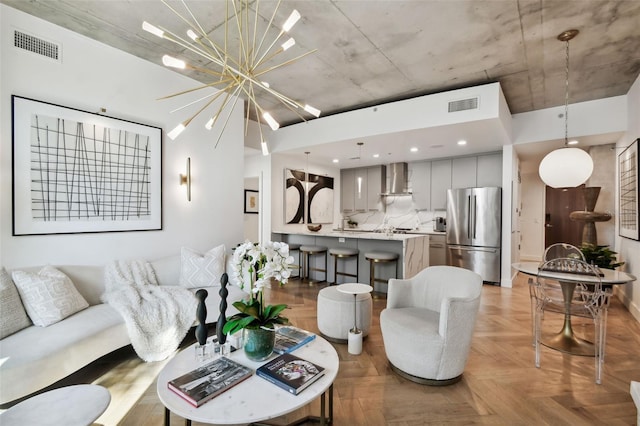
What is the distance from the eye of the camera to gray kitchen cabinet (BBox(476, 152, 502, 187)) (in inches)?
217

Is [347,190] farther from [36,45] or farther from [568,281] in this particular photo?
[36,45]

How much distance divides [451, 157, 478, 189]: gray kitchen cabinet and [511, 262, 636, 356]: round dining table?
3.31m

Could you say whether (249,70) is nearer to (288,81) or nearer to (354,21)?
(354,21)

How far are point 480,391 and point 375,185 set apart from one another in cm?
544

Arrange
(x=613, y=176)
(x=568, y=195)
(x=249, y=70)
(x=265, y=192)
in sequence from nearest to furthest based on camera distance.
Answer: (x=249, y=70)
(x=613, y=176)
(x=265, y=192)
(x=568, y=195)

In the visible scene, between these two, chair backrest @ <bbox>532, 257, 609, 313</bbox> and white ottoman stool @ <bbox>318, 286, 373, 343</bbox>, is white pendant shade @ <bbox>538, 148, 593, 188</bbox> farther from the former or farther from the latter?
white ottoman stool @ <bbox>318, 286, 373, 343</bbox>

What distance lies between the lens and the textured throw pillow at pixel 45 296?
2168mm

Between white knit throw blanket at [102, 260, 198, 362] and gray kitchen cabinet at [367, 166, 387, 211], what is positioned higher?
gray kitchen cabinet at [367, 166, 387, 211]

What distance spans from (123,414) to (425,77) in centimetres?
431

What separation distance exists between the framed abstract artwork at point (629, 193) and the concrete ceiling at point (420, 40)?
0.98 metres

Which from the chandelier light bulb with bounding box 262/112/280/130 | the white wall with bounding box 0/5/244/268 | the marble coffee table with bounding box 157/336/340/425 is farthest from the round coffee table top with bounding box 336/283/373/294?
the white wall with bounding box 0/5/244/268

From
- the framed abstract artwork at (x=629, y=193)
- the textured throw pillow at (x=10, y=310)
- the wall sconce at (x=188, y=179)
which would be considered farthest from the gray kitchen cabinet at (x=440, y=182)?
the textured throw pillow at (x=10, y=310)

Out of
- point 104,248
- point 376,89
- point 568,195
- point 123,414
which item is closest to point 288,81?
point 376,89

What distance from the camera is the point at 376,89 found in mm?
4051
